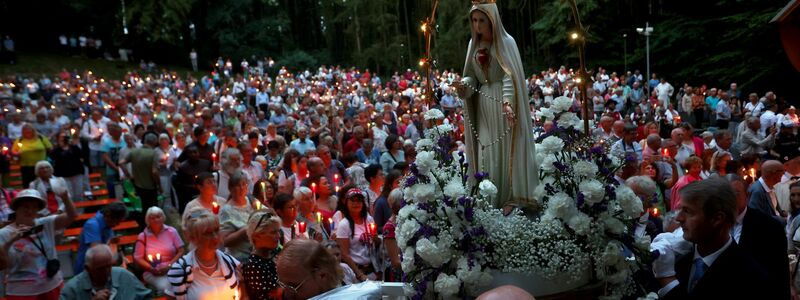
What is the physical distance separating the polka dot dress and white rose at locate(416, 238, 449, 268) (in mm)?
1085

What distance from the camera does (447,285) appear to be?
14.0 ft

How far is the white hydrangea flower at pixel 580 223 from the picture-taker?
4293mm

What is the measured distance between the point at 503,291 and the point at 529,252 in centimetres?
213

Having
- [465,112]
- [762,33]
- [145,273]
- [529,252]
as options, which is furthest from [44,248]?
[762,33]

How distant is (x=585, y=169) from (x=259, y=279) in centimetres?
210

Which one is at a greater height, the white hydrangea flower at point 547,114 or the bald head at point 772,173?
the white hydrangea flower at point 547,114

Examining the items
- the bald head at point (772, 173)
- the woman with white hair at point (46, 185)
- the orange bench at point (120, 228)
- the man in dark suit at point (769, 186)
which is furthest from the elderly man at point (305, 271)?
the orange bench at point (120, 228)

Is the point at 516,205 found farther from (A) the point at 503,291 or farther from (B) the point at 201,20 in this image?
(B) the point at 201,20

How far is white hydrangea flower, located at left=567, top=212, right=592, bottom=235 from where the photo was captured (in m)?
4.29

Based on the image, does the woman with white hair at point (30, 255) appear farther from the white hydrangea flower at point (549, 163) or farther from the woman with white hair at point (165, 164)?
the woman with white hair at point (165, 164)

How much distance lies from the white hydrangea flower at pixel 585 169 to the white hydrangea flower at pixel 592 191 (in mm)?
92

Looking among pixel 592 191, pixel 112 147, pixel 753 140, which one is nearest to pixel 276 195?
pixel 592 191

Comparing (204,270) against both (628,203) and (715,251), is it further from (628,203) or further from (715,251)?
(715,251)

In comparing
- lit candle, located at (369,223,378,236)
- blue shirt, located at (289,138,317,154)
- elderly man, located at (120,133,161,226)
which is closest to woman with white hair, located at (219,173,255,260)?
lit candle, located at (369,223,378,236)
